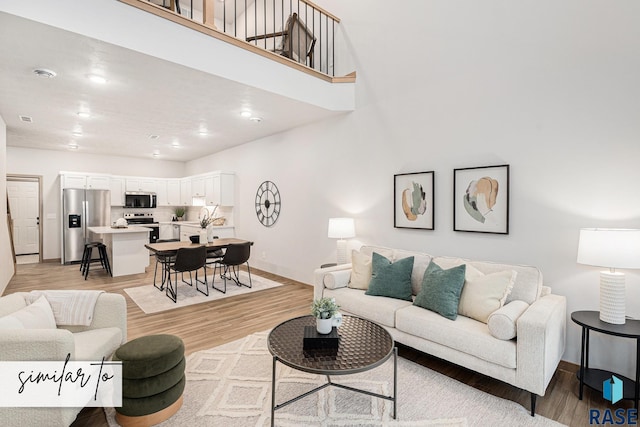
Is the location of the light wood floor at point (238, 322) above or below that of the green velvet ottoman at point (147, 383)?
below

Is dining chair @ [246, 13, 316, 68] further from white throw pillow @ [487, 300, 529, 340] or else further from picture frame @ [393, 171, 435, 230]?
white throw pillow @ [487, 300, 529, 340]

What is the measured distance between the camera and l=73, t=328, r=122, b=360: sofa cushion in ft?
6.70

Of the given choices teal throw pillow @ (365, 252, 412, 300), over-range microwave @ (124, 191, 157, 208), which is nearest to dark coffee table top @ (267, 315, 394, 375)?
teal throw pillow @ (365, 252, 412, 300)

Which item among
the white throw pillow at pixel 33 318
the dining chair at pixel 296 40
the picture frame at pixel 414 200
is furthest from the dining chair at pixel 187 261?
the dining chair at pixel 296 40

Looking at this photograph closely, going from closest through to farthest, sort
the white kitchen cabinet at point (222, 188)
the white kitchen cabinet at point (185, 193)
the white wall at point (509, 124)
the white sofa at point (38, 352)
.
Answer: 1. the white sofa at point (38, 352)
2. the white wall at point (509, 124)
3. the white kitchen cabinet at point (222, 188)
4. the white kitchen cabinet at point (185, 193)

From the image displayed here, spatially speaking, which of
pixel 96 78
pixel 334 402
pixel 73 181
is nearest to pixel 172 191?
pixel 73 181

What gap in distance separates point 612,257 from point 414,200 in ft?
6.42

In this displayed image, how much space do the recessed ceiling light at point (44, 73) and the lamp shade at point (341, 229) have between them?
353 cm

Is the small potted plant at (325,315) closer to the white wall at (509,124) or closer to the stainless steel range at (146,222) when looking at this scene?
the white wall at (509,124)

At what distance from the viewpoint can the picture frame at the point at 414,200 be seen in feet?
12.3

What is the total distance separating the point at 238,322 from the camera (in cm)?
382

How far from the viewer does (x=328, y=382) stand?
8.00 feet

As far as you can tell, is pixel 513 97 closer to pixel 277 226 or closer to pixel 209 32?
pixel 209 32

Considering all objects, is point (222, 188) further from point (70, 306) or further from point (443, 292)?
point (443, 292)
